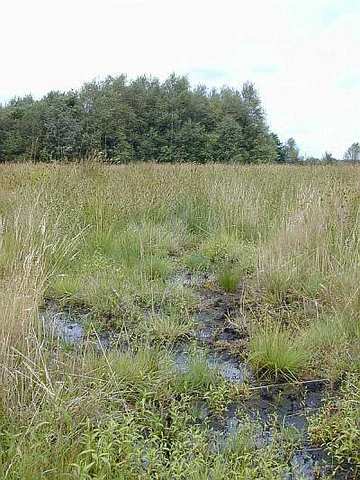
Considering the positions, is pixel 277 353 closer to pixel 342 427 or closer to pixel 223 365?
pixel 223 365

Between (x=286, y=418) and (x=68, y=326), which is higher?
(x=68, y=326)

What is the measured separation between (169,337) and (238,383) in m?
0.56

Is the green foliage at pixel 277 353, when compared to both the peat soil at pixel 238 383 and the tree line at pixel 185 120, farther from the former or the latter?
the tree line at pixel 185 120

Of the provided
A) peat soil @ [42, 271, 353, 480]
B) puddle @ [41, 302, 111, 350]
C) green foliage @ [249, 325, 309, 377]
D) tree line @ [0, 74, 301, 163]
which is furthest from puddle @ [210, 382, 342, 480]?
tree line @ [0, 74, 301, 163]

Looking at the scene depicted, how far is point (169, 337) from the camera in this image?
8.50 ft

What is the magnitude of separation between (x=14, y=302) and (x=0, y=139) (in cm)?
1942

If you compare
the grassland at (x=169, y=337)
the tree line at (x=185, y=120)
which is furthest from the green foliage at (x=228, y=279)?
the tree line at (x=185, y=120)

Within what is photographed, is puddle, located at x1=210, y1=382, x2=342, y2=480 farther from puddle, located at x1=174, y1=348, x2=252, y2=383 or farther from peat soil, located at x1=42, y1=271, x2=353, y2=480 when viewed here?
puddle, located at x1=174, y1=348, x2=252, y2=383

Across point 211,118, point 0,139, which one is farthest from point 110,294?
point 211,118

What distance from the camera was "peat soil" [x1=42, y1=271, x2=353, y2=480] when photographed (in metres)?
1.73

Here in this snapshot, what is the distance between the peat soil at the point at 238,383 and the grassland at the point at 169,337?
2cm

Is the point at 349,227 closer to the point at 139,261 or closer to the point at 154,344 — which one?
the point at 139,261

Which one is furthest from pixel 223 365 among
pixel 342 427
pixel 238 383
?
pixel 342 427

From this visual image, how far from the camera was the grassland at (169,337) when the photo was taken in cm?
160
